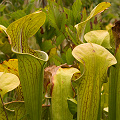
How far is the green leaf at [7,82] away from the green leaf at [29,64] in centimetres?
3

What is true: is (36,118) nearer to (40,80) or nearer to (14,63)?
(40,80)

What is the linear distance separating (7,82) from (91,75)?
239 millimetres

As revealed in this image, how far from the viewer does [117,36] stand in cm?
51

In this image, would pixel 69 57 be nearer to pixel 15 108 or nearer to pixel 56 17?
pixel 56 17

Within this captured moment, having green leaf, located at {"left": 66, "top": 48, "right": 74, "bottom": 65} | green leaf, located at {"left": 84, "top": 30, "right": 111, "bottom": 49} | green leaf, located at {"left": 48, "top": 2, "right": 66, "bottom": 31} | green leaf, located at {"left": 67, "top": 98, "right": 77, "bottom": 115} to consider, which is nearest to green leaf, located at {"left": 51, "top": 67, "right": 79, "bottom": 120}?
green leaf, located at {"left": 67, "top": 98, "right": 77, "bottom": 115}

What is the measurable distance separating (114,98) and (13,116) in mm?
303

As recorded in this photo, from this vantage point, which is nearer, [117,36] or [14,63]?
[117,36]

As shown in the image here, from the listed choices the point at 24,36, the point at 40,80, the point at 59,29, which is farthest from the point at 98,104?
the point at 59,29

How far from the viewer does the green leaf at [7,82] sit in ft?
1.73

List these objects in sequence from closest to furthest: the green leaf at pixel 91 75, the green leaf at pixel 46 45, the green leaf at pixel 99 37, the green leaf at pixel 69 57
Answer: the green leaf at pixel 91 75
the green leaf at pixel 99 37
the green leaf at pixel 69 57
the green leaf at pixel 46 45

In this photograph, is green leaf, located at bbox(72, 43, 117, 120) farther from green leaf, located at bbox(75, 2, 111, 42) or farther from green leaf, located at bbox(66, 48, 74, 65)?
green leaf, located at bbox(66, 48, 74, 65)

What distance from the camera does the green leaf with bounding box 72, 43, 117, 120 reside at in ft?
1.50

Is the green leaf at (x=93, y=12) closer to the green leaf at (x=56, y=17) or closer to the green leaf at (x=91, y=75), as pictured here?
the green leaf at (x=91, y=75)

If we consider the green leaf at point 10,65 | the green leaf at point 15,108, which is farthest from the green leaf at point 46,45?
the green leaf at point 15,108
